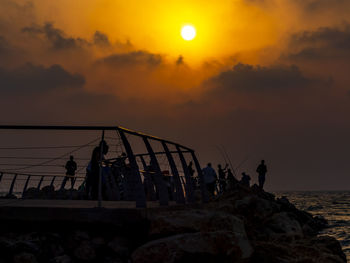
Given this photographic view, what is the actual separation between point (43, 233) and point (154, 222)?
79.4 inches

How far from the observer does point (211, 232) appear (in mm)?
8188

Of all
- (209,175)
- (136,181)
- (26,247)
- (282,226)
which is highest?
(209,175)

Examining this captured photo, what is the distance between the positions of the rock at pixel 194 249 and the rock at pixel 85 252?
800 mm

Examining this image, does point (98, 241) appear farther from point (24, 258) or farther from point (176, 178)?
point (176, 178)

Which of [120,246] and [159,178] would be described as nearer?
[120,246]

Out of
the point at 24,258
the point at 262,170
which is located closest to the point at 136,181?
the point at 24,258

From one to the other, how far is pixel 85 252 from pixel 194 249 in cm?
193

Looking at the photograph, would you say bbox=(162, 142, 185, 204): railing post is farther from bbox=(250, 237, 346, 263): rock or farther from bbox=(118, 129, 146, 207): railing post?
bbox=(250, 237, 346, 263): rock

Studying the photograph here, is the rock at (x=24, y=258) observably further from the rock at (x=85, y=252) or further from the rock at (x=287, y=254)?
the rock at (x=287, y=254)

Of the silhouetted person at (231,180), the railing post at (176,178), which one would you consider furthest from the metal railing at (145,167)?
the silhouetted person at (231,180)

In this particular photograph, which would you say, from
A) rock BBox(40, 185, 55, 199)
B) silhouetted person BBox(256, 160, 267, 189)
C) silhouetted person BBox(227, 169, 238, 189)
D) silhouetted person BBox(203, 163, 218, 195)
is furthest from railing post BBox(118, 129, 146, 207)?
silhouetted person BBox(256, 160, 267, 189)

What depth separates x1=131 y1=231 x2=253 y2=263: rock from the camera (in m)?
7.87

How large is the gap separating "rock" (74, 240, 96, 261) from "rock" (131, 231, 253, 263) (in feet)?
2.63

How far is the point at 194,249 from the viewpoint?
26.0 feet
